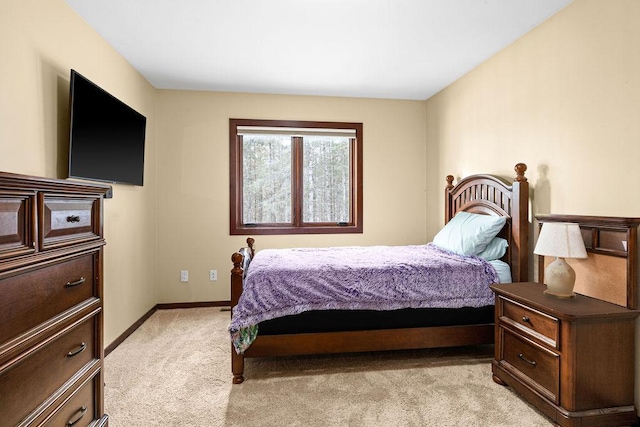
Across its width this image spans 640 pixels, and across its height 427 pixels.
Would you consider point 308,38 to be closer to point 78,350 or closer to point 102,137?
point 102,137

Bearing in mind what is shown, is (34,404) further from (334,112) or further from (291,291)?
(334,112)

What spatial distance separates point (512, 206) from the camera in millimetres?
2828

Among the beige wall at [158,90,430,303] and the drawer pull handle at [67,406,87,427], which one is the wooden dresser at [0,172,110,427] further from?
the beige wall at [158,90,430,303]

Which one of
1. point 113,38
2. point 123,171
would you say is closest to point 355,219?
point 123,171

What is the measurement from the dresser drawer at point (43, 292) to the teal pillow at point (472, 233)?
2579 mm

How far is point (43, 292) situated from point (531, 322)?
2346mm

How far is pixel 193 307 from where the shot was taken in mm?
4156

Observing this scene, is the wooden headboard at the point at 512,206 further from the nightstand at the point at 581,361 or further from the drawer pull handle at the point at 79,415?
the drawer pull handle at the point at 79,415

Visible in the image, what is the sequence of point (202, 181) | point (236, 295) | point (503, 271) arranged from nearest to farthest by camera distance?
point (236, 295)
point (503, 271)
point (202, 181)

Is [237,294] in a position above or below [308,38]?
below

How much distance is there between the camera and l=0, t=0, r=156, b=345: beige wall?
1.90 m

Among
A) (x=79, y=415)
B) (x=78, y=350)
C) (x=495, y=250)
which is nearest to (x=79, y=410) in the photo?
(x=79, y=415)

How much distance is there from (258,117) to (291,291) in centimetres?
248

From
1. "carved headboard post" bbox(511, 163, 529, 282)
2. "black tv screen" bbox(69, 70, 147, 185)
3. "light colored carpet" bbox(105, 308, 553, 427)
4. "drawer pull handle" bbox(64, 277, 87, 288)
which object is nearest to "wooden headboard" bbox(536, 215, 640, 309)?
"carved headboard post" bbox(511, 163, 529, 282)
